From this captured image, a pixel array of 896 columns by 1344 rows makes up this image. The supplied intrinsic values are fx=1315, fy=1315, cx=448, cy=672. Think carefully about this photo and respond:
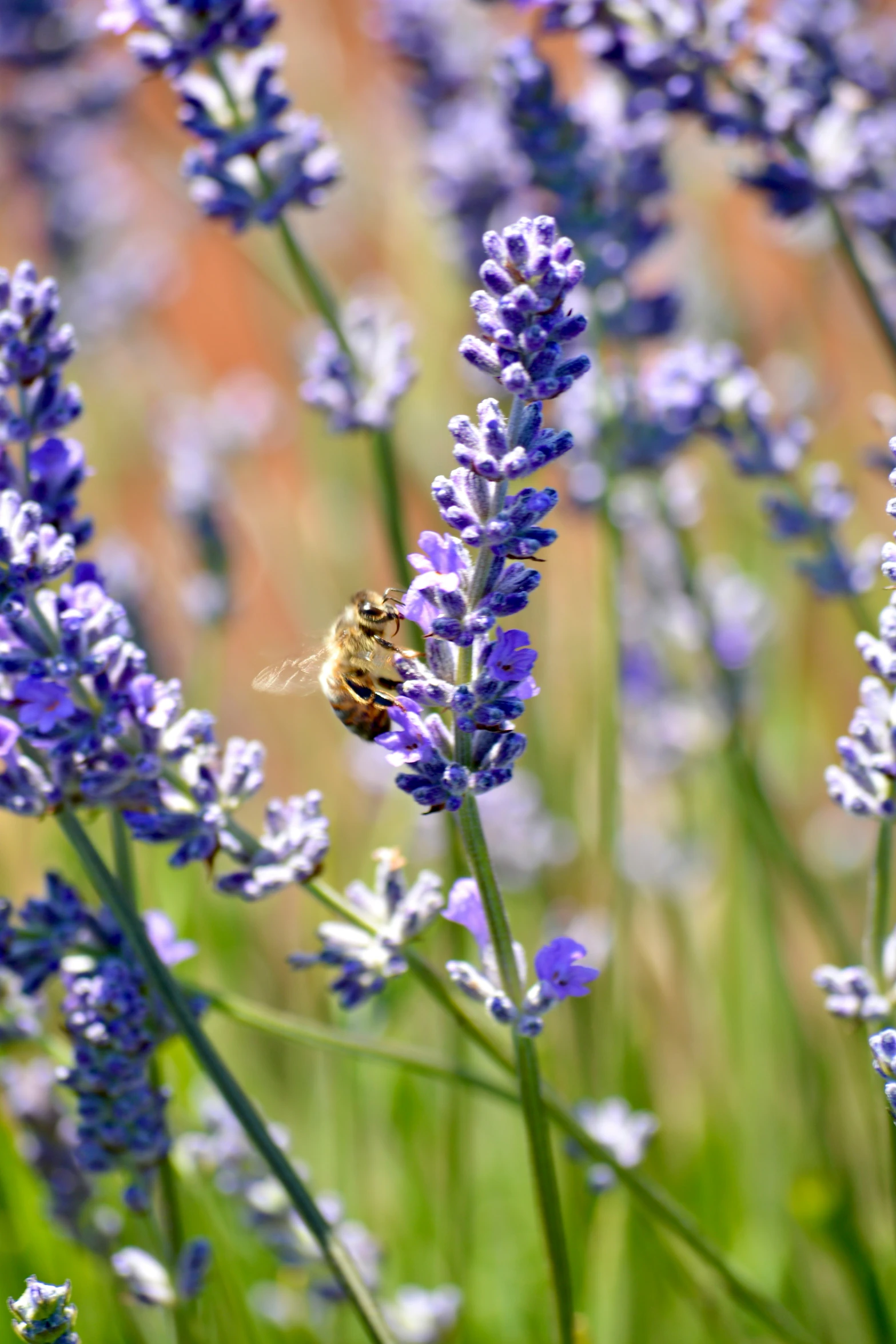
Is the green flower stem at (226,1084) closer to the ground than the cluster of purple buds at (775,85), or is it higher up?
closer to the ground

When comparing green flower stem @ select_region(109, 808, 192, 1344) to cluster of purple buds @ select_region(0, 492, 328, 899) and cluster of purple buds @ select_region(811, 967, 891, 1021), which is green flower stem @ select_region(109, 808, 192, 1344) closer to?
cluster of purple buds @ select_region(0, 492, 328, 899)

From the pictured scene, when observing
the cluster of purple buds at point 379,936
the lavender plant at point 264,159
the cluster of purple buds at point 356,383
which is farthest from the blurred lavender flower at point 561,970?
the cluster of purple buds at point 356,383

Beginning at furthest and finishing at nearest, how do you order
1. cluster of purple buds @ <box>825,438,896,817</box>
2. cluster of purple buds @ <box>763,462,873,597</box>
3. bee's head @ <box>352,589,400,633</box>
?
1. cluster of purple buds @ <box>763,462,873,597</box>
2. bee's head @ <box>352,589,400,633</box>
3. cluster of purple buds @ <box>825,438,896,817</box>

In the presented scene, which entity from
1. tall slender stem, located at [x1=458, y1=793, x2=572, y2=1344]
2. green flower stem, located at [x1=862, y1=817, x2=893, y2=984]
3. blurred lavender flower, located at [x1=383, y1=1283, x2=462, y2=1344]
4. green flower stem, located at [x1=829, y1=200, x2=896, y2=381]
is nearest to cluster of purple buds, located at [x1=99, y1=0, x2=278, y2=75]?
green flower stem, located at [x1=829, y1=200, x2=896, y2=381]

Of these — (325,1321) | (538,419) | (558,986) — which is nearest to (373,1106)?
(325,1321)

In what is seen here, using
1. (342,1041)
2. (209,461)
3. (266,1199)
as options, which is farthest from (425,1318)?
(209,461)

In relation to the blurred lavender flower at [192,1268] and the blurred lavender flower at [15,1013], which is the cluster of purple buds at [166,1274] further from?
the blurred lavender flower at [15,1013]

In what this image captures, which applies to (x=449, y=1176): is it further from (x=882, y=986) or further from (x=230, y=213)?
(x=230, y=213)
